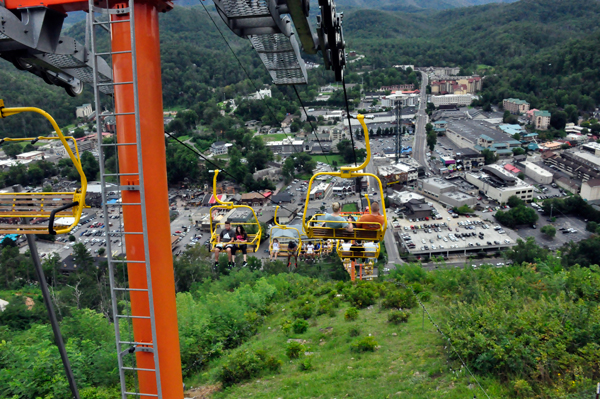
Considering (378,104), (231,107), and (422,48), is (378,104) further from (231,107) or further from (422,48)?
(422,48)

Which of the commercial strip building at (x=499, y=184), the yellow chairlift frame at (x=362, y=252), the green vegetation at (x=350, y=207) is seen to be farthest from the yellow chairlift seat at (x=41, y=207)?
the commercial strip building at (x=499, y=184)

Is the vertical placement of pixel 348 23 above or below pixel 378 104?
above

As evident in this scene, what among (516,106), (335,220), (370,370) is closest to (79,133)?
(335,220)

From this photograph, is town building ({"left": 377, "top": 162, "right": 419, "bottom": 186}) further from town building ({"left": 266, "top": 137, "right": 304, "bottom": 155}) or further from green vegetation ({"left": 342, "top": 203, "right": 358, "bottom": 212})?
town building ({"left": 266, "top": 137, "right": 304, "bottom": 155})

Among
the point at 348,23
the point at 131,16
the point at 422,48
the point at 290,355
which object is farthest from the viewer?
the point at 348,23

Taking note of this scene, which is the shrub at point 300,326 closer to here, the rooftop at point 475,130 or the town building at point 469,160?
the town building at point 469,160

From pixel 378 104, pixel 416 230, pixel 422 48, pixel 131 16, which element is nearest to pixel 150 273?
pixel 131 16
